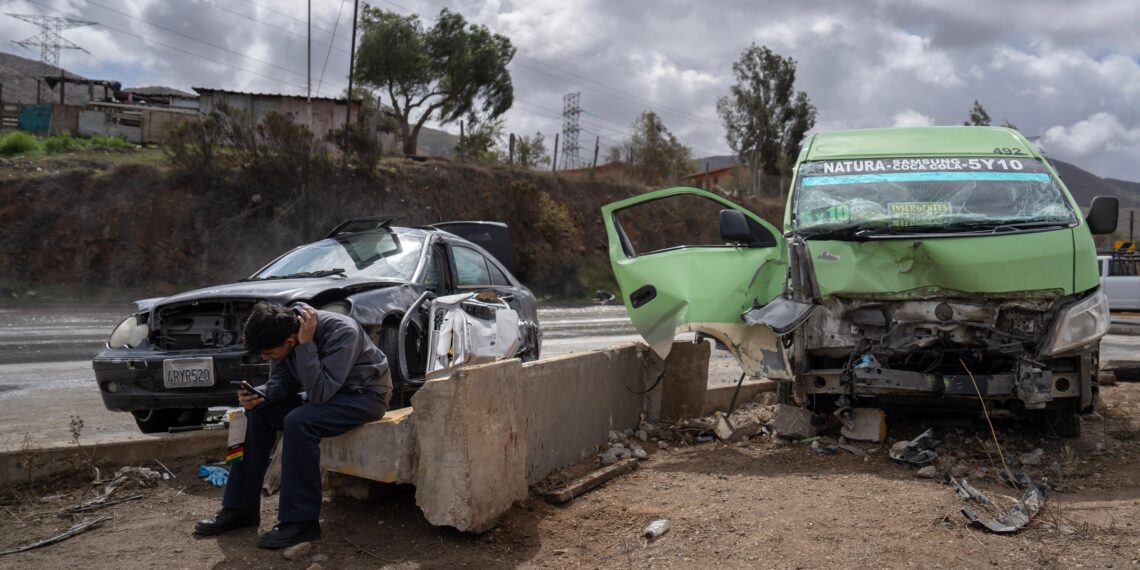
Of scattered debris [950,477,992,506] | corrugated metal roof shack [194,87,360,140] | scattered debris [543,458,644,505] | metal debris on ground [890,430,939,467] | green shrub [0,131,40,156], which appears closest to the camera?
scattered debris [950,477,992,506]

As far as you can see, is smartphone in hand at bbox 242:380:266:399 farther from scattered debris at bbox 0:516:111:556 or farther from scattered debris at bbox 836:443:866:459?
scattered debris at bbox 836:443:866:459

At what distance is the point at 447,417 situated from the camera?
4.14 metres

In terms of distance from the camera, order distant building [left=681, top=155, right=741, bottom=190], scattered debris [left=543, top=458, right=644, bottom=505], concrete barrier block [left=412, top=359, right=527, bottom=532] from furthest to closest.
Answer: distant building [left=681, top=155, right=741, bottom=190] → scattered debris [left=543, top=458, right=644, bottom=505] → concrete barrier block [left=412, top=359, right=527, bottom=532]

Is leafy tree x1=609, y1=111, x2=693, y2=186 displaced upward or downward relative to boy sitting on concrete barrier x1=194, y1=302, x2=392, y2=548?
upward

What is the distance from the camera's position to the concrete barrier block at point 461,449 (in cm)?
414

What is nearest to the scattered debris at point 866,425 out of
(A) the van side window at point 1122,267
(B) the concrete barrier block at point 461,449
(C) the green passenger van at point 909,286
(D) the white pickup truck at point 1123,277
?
(C) the green passenger van at point 909,286

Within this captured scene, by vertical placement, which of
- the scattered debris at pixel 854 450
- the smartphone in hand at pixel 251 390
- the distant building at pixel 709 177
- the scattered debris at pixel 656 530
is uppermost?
the distant building at pixel 709 177

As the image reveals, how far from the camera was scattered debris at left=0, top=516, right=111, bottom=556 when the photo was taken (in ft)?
13.8

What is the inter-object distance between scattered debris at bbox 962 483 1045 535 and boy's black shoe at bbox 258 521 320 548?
10.4 feet

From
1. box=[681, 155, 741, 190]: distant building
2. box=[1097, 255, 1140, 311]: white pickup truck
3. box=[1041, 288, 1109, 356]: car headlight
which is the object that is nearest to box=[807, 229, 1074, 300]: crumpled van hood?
box=[1041, 288, 1109, 356]: car headlight

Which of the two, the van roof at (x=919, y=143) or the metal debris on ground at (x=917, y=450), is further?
the van roof at (x=919, y=143)

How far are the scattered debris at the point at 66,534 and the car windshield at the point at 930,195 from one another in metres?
4.70

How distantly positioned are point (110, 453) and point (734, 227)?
431cm

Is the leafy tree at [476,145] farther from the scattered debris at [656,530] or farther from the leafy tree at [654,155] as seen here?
the scattered debris at [656,530]
